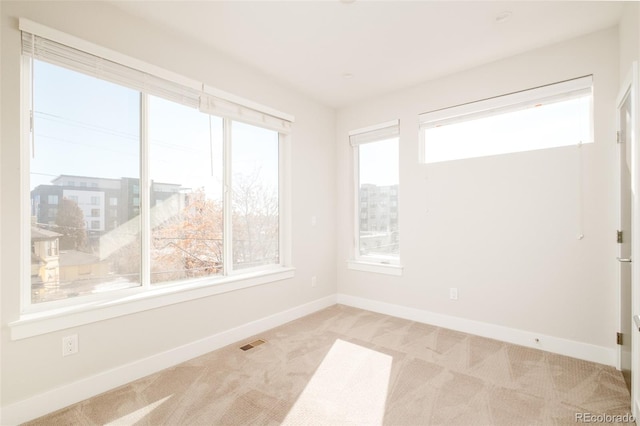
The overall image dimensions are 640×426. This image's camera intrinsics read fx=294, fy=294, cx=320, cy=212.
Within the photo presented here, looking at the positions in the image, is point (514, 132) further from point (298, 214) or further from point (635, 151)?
point (298, 214)

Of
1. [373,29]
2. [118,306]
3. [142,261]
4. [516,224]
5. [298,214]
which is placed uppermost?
[373,29]

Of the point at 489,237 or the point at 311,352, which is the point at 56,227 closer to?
the point at 311,352

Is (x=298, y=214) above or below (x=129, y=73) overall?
below

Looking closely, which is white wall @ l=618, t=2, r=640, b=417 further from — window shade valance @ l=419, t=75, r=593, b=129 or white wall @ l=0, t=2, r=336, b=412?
white wall @ l=0, t=2, r=336, b=412

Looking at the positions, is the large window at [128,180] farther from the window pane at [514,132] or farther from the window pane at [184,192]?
the window pane at [514,132]

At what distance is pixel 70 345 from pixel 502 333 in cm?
372

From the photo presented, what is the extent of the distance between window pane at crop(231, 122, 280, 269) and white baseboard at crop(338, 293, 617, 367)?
1593mm


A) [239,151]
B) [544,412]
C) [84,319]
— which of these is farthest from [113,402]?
[544,412]

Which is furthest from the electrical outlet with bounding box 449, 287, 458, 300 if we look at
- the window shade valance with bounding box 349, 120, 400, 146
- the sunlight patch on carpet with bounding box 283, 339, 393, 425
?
the window shade valance with bounding box 349, 120, 400, 146

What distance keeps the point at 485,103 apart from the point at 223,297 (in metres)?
3.40

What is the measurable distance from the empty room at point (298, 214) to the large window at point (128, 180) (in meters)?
0.01

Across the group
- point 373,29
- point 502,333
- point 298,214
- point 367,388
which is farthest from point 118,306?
point 502,333

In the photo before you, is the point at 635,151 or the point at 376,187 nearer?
the point at 635,151

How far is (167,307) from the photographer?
2.52m
